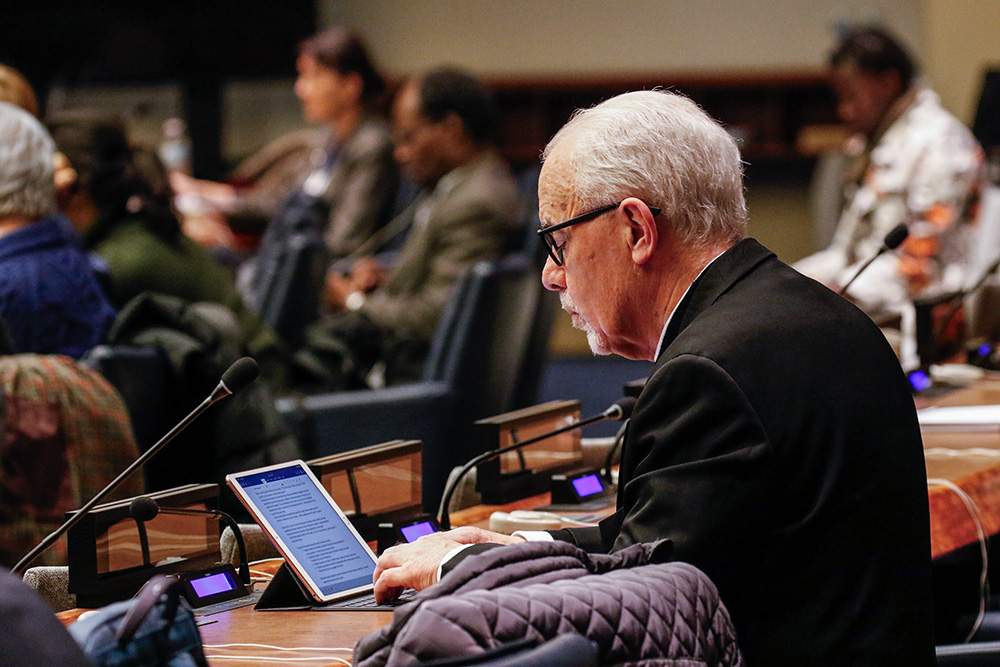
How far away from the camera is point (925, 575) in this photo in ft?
4.56

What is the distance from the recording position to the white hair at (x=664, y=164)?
1.43 metres

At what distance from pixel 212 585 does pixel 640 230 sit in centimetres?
69

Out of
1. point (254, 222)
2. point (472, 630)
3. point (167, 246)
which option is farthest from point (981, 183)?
point (472, 630)

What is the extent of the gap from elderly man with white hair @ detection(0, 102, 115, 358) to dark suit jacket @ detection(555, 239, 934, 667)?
1769mm

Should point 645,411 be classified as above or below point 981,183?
above

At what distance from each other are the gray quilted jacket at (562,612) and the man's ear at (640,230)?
42cm

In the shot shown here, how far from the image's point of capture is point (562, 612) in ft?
3.32

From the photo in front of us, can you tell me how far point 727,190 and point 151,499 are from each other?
30.6 inches

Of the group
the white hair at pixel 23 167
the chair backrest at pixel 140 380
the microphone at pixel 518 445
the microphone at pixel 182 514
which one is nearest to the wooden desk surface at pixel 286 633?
the microphone at pixel 182 514

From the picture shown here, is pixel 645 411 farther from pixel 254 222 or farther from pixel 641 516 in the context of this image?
pixel 254 222

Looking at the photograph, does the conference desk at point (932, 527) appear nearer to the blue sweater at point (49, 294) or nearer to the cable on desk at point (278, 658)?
the cable on desk at point (278, 658)

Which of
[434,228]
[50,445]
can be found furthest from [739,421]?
[434,228]

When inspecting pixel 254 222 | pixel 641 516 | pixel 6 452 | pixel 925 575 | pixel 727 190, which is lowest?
pixel 254 222

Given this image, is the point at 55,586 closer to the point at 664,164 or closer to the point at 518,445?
the point at 518,445
